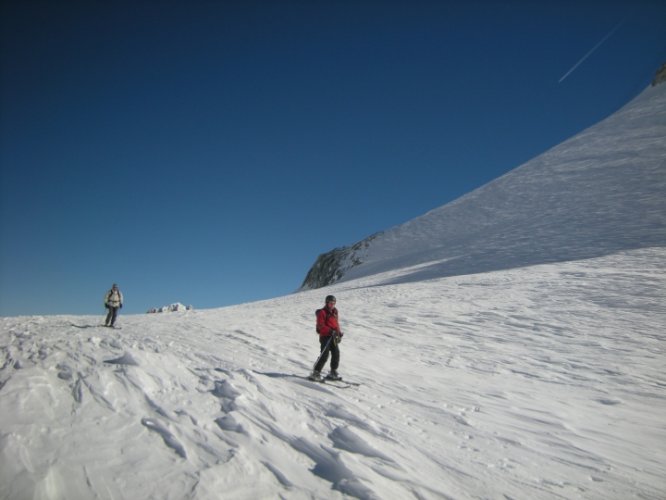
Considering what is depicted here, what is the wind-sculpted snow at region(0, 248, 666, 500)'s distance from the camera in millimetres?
3777

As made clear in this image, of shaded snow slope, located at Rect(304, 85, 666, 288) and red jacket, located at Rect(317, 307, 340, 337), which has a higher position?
shaded snow slope, located at Rect(304, 85, 666, 288)

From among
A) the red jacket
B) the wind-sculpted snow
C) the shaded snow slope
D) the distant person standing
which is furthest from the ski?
the shaded snow slope

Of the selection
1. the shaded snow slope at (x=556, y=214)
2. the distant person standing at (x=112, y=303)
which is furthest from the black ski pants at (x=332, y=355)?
the shaded snow slope at (x=556, y=214)

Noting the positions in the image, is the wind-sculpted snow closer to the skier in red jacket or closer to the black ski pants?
the black ski pants

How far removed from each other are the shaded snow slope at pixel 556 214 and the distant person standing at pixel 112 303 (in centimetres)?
1559

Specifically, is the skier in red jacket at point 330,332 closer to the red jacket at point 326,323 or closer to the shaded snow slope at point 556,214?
the red jacket at point 326,323

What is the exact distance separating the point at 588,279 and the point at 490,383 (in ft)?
32.9

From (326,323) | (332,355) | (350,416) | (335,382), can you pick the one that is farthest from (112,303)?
(350,416)

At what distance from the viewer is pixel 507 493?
155 inches

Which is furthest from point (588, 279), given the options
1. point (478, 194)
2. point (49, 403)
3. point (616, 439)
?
point (478, 194)

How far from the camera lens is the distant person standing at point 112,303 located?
1448cm

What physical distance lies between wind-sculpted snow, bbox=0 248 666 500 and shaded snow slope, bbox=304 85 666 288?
10.7m

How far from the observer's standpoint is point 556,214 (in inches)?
1032

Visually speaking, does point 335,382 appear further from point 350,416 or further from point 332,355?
point 350,416
